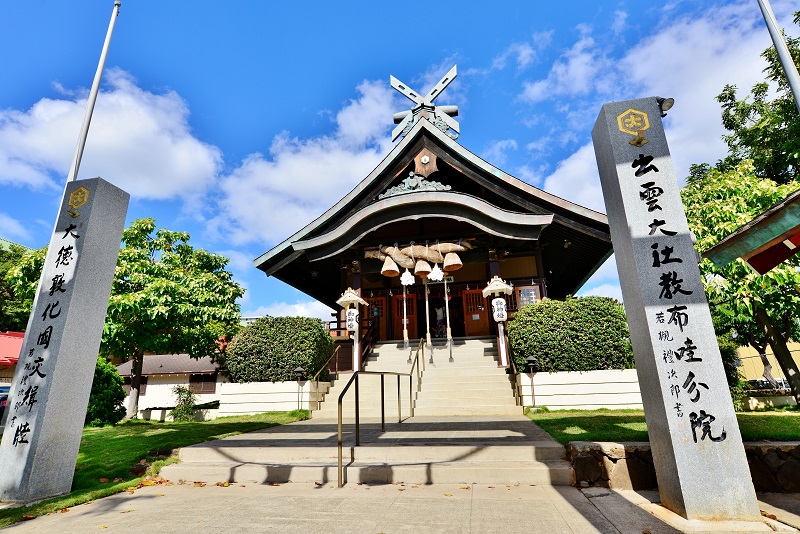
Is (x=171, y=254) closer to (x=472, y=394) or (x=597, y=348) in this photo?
(x=472, y=394)

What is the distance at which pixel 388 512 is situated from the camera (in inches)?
162

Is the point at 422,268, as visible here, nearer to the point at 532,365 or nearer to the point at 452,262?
the point at 452,262

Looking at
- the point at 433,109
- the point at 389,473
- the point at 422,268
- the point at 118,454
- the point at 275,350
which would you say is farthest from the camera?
the point at 433,109

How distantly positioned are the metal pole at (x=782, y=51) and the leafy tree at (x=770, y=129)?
9.76 meters

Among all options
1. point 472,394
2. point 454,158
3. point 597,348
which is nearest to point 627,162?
point 597,348

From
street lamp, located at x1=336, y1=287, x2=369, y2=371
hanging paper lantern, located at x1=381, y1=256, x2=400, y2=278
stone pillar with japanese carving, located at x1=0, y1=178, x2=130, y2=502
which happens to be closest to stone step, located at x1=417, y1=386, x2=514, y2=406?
street lamp, located at x1=336, y1=287, x2=369, y2=371

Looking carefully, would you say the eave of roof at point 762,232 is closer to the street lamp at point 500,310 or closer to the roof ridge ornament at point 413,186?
the street lamp at point 500,310

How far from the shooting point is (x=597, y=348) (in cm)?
1000

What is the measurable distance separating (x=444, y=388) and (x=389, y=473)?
5.89 meters

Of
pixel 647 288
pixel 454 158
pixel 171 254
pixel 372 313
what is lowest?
pixel 647 288

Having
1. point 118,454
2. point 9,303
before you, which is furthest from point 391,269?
point 9,303

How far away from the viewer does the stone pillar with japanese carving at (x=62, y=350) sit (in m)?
4.82

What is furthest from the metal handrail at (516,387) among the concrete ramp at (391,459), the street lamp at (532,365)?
the concrete ramp at (391,459)

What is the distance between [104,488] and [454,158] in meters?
12.8
